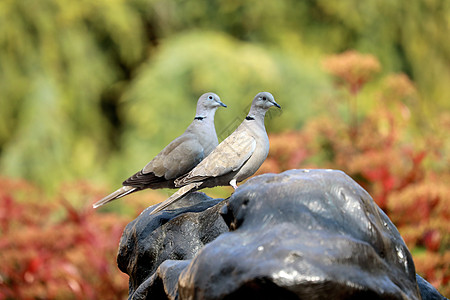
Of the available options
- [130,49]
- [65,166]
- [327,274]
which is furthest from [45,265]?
[327,274]

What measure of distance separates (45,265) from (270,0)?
3902 mm

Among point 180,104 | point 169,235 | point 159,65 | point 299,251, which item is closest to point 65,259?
point 180,104

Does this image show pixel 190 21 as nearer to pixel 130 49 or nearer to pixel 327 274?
pixel 130 49

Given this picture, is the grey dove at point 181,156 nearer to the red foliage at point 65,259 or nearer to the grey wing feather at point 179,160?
the grey wing feather at point 179,160

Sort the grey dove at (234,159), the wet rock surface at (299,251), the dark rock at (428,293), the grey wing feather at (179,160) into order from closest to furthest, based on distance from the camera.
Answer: the wet rock surface at (299,251) → the dark rock at (428,293) → the grey dove at (234,159) → the grey wing feather at (179,160)

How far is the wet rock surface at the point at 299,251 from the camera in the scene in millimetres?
1821

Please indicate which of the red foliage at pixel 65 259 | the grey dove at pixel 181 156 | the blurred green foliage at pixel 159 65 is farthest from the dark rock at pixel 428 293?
the blurred green foliage at pixel 159 65

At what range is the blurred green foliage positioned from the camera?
624 cm

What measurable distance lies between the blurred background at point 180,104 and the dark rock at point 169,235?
6.12 feet

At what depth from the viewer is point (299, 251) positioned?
6.06 feet

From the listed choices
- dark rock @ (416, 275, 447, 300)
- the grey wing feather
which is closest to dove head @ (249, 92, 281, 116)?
the grey wing feather

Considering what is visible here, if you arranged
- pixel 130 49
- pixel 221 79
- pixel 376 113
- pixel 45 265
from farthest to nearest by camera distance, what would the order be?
1. pixel 130 49
2. pixel 221 79
3. pixel 376 113
4. pixel 45 265

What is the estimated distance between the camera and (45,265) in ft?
16.2

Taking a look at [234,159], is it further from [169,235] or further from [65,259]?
[65,259]
